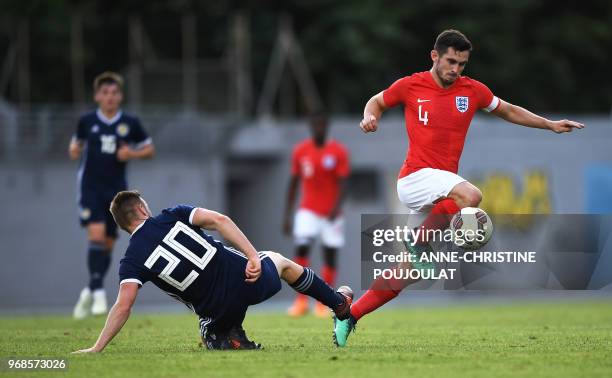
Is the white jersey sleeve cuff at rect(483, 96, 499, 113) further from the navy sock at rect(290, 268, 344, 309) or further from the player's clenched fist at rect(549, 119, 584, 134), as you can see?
the navy sock at rect(290, 268, 344, 309)

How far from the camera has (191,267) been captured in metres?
9.40

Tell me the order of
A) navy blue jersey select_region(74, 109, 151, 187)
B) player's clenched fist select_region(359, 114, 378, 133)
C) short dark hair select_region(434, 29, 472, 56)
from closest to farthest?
player's clenched fist select_region(359, 114, 378, 133), short dark hair select_region(434, 29, 472, 56), navy blue jersey select_region(74, 109, 151, 187)

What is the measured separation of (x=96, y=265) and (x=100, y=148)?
135 cm

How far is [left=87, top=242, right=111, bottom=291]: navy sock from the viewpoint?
590 inches

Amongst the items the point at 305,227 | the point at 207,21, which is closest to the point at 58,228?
the point at 207,21

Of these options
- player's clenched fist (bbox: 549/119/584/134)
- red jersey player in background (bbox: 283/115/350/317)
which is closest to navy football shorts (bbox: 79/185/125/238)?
red jersey player in background (bbox: 283/115/350/317)

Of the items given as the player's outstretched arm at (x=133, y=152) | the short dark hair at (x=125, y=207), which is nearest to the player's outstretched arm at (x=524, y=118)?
the short dark hair at (x=125, y=207)

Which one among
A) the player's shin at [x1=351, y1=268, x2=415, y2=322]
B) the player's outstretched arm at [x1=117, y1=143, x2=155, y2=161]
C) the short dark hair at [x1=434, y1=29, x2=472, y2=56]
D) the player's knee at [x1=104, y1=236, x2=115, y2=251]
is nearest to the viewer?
the short dark hair at [x1=434, y1=29, x2=472, y2=56]

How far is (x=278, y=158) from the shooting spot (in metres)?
28.8

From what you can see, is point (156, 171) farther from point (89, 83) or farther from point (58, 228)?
point (89, 83)

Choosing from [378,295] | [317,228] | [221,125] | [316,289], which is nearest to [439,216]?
[378,295]

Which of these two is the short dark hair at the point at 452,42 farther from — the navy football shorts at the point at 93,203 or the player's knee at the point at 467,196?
the navy football shorts at the point at 93,203

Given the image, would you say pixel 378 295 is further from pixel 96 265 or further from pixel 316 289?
pixel 96 265

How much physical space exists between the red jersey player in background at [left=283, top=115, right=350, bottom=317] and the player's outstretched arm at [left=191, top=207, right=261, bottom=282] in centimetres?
843
